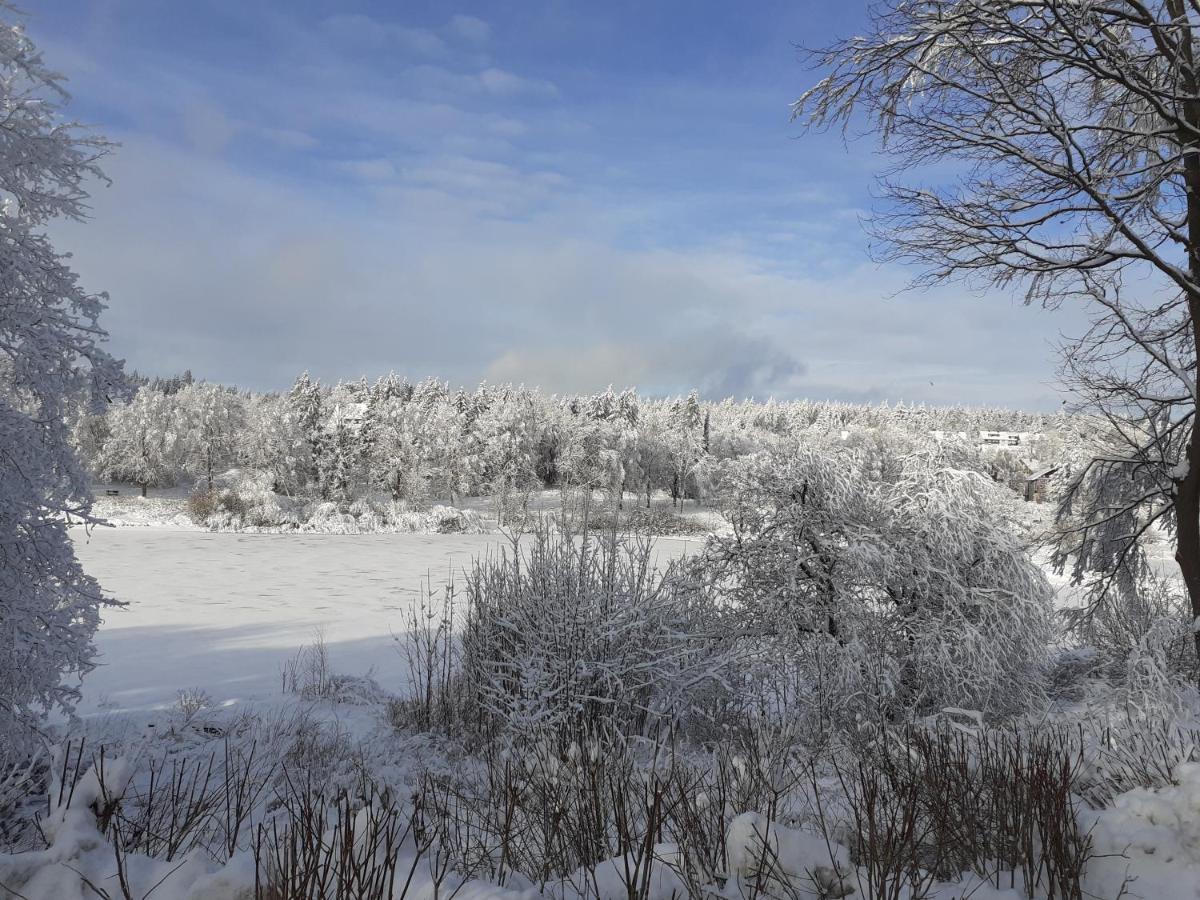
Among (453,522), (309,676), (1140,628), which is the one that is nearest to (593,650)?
(309,676)

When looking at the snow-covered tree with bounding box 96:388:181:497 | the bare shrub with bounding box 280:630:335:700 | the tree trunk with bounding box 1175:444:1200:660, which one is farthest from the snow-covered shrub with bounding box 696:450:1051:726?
the snow-covered tree with bounding box 96:388:181:497

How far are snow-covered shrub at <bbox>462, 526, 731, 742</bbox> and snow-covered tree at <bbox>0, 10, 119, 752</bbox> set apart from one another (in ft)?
11.7

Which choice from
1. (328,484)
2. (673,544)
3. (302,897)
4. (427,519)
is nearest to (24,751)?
(302,897)

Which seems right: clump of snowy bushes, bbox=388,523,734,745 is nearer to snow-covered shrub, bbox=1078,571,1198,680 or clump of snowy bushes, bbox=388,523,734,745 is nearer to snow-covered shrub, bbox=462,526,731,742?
snow-covered shrub, bbox=462,526,731,742

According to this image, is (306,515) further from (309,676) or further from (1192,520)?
(1192,520)

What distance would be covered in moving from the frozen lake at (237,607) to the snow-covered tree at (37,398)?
1.37m

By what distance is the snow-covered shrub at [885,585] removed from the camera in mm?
8641

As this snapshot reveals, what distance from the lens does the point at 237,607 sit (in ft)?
59.7

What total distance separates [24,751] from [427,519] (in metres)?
41.7

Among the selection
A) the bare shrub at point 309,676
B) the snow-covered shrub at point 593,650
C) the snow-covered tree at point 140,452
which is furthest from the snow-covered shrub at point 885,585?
the snow-covered tree at point 140,452

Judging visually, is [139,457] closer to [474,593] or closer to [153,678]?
[153,678]

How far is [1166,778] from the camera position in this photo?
3830 mm

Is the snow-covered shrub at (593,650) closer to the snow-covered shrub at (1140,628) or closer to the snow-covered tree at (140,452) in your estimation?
the snow-covered shrub at (1140,628)

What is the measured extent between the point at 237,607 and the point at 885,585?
50.8ft
